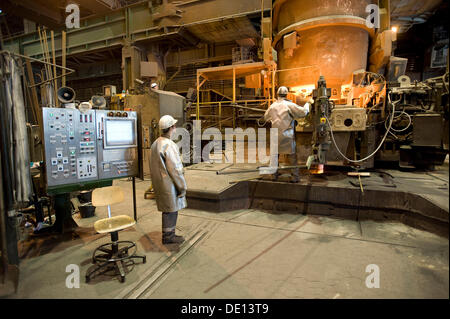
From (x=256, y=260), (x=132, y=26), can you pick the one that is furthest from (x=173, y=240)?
(x=132, y=26)

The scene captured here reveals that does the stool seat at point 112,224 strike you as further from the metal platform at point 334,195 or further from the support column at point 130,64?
the support column at point 130,64

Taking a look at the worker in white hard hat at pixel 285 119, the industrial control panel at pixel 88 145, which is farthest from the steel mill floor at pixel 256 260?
the worker in white hard hat at pixel 285 119

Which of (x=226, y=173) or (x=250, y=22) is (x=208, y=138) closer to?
(x=226, y=173)

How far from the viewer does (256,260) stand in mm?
3428

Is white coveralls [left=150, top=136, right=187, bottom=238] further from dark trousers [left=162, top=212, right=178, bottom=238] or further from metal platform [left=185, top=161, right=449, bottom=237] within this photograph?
metal platform [left=185, top=161, right=449, bottom=237]

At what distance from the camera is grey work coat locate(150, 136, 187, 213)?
3551mm

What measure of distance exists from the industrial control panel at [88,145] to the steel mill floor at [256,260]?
1.16m

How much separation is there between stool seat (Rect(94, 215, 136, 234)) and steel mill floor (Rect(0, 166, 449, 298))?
0.60m

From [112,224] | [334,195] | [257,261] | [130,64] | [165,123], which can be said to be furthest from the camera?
[130,64]

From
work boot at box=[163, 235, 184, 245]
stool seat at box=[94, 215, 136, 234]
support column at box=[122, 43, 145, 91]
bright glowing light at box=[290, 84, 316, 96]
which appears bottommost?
work boot at box=[163, 235, 184, 245]

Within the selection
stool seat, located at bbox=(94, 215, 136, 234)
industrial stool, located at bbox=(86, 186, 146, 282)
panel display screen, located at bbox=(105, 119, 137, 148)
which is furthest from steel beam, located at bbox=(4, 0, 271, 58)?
stool seat, located at bbox=(94, 215, 136, 234)

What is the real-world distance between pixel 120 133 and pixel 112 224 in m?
1.74

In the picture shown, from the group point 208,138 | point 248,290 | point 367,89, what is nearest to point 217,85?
point 208,138

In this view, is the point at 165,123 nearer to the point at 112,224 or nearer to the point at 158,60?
the point at 112,224
